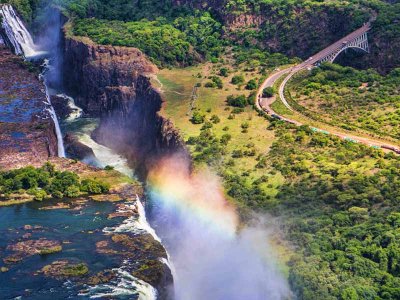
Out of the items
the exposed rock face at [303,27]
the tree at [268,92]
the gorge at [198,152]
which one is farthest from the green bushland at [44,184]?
the exposed rock face at [303,27]

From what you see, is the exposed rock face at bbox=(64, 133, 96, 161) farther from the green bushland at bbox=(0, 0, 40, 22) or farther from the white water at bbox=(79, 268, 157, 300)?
the green bushland at bbox=(0, 0, 40, 22)

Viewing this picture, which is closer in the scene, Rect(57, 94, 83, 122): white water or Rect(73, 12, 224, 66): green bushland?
Rect(57, 94, 83, 122): white water

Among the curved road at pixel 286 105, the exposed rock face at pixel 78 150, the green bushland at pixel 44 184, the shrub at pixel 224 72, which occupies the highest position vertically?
the shrub at pixel 224 72

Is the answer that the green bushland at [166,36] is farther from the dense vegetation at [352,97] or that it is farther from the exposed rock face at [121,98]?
the dense vegetation at [352,97]

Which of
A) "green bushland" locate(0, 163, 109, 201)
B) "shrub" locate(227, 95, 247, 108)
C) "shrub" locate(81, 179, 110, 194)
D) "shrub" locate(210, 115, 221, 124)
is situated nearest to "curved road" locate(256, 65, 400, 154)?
"shrub" locate(227, 95, 247, 108)

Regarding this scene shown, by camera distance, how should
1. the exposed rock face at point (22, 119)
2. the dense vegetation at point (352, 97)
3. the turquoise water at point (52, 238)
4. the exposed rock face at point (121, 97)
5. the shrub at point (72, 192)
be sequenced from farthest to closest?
the exposed rock face at point (121, 97) → the dense vegetation at point (352, 97) → the exposed rock face at point (22, 119) → the shrub at point (72, 192) → the turquoise water at point (52, 238)

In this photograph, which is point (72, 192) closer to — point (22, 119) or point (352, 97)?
point (22, 119)

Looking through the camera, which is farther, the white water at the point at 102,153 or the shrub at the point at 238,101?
the shrub at the point at 238,101
